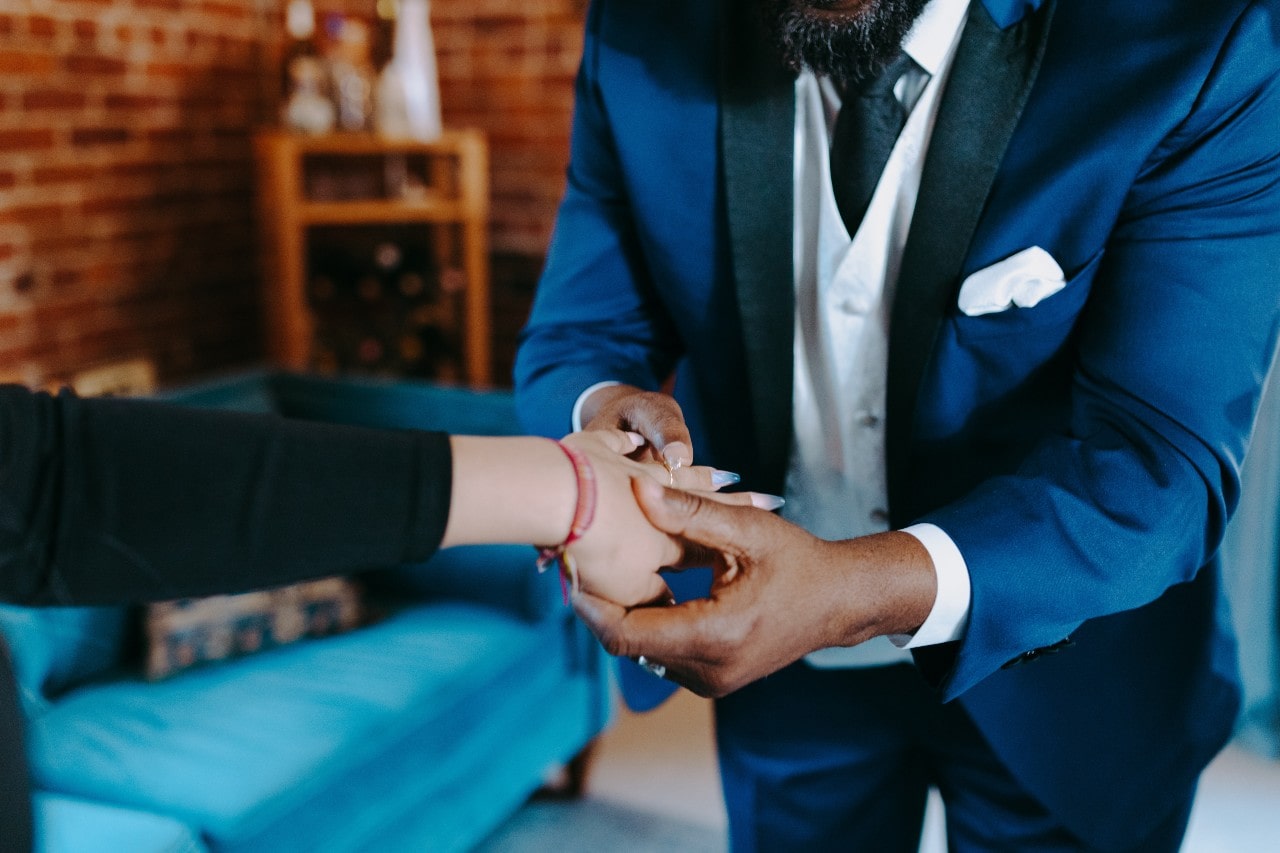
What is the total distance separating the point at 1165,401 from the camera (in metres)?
0.83

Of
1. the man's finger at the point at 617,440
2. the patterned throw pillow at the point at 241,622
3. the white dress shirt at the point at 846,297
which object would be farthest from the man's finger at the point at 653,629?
the patterned throw pillow at the point at 241,622

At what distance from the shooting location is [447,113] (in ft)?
12.3

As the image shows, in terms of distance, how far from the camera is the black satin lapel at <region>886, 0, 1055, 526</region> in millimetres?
876

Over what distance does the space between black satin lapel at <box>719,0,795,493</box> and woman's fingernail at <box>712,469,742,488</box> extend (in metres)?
0.08

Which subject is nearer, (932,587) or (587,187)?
(932,587)

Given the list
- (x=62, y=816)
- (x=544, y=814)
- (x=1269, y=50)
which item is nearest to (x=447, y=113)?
(x=544, y=814)

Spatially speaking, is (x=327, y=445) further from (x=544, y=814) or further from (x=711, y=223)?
(x=544, y=814)

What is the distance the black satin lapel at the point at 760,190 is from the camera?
971 mm

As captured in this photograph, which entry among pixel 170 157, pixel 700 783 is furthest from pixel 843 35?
pixel 170 157

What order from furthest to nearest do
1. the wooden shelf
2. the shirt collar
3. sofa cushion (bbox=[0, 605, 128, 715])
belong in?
the wooden shelf
sofa cushion (bbox=[0, 605, 128, 715])
the shirt collar

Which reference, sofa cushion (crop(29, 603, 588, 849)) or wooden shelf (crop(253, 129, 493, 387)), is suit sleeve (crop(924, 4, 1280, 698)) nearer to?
sofa cushion (crop(29, 603, 588, 849))

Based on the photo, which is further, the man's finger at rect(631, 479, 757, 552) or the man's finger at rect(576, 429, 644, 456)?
the man's finger at rect(576, 429, 644, 456)

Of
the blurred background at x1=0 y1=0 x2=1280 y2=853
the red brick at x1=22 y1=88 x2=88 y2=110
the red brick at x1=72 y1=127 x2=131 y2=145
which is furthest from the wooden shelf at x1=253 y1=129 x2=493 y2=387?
the red brick at x1=22 y1=88 x2=88 y2=110

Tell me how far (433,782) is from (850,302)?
1.41m
